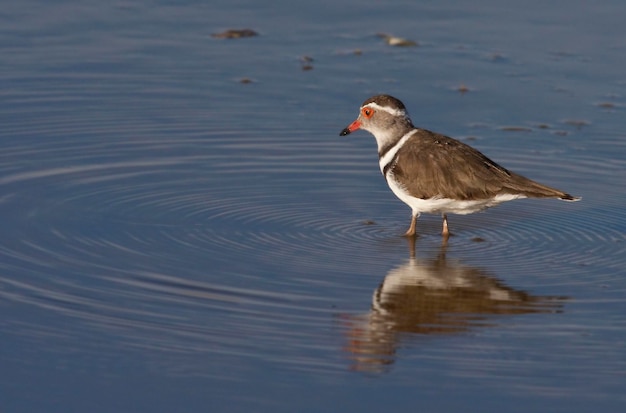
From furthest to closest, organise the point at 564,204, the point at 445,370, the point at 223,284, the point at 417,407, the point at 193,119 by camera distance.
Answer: the point at 193,119
the point at 564,204
the point at 223,284
the point at 445,370
the point at 417,407

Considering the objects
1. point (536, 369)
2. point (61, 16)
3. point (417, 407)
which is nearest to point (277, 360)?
point (417, 407)

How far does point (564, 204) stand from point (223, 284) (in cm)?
→ 439

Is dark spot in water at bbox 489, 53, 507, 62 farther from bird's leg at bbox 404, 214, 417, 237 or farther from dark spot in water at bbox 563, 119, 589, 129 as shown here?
bird's leg at bbox 404, 214, 417, 237

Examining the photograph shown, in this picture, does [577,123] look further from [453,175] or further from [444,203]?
[444,203]

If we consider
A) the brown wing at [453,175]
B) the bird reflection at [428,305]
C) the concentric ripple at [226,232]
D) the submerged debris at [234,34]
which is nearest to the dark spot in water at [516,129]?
the concentric ripple at [226,232]

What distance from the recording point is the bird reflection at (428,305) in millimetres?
9391

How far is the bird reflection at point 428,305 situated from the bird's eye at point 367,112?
2.47 meters

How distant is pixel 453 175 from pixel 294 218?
1.57m

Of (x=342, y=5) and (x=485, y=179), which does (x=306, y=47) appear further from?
(x=485, y=179)

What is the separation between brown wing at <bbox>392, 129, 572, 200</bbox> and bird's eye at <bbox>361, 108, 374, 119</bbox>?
994 millimetres

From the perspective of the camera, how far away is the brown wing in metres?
12.2

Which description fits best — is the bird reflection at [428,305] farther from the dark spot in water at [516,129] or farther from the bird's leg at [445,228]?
the dark spot in water at [516,129]

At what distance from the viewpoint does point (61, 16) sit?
60.8 ft

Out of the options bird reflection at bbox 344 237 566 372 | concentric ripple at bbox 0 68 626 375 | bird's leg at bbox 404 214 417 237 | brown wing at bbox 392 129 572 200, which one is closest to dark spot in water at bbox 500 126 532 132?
concentric ripple at bbox 0 68 626 375
